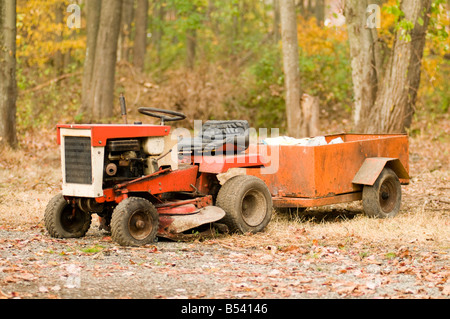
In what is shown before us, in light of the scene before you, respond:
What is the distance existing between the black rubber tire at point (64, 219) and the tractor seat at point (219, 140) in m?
1.33

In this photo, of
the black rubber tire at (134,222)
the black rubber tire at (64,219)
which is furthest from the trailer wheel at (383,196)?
the black rubber tire at (64,219)

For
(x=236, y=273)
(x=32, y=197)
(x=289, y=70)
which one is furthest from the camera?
(x=289, y=70)

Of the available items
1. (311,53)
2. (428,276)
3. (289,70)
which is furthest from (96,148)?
(311,53)

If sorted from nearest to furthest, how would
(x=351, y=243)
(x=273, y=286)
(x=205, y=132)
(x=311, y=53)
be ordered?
(x=273, y=286), (x=351, y=243), (x=205, y=132), (x=311, y=53)

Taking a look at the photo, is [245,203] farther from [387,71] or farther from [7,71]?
[7,71]

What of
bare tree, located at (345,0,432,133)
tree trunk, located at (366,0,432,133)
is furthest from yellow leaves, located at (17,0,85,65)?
tree trunk, located at (366,0,432,133)

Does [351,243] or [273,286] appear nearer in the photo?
[273,286]

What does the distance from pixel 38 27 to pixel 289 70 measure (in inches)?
463

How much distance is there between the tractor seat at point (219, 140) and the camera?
7.38 m

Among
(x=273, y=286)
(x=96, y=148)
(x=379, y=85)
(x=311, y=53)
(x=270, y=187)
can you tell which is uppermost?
(x=311, y=53)

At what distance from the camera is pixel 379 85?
548 inches

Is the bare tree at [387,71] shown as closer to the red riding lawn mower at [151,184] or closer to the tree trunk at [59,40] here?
the red riding lawn mower at [151,184]

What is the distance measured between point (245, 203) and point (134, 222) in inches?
60.4
